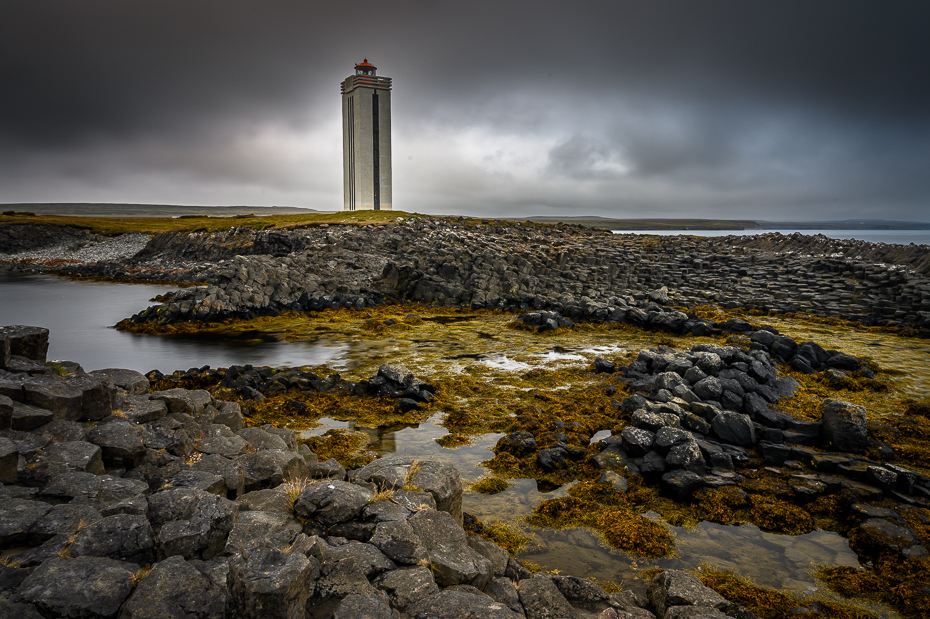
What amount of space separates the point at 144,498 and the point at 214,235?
6665 cm

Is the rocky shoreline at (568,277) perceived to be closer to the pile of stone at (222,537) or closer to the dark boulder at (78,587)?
the pile of stone at (222,537)

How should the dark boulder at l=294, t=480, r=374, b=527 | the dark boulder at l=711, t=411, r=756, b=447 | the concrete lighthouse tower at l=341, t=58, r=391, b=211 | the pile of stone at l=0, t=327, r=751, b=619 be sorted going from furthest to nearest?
the concrete lighthouse tower at l=341, t=58, r=391, b=211 → the dark boulder at l=711, t=411, r=756, b=447 → the dark boulder at l=294, t=480, r=374, b=527 → the pile of stone at l=0, t=327, r=751, b=619

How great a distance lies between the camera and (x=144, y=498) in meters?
5.52

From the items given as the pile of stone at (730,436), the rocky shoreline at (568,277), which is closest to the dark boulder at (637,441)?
the pile of stone at (730,436)

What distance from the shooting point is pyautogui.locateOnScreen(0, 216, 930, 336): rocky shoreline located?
27.2 metres

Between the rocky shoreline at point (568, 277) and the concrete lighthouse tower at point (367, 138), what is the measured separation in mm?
28672

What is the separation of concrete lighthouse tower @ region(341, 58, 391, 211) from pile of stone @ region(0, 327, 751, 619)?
2807 inches

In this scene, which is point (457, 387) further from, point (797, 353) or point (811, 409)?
point (797, 353)

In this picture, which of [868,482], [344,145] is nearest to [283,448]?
[868,482]

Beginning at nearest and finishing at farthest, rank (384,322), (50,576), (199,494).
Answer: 1. (50,576)
2. (199,494)
3. (384,322)

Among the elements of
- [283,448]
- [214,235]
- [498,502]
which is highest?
[214,235]

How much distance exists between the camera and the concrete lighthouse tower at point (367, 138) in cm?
7381

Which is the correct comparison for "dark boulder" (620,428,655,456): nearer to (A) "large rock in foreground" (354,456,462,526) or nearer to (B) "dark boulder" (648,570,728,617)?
(B) "dark boulder" (648,570,728,617)

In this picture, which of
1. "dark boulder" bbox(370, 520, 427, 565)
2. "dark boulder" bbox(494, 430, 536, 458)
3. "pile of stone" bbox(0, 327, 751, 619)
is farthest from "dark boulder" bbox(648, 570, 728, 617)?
"dark boulder" bbox(494, 430, 536, 458)
